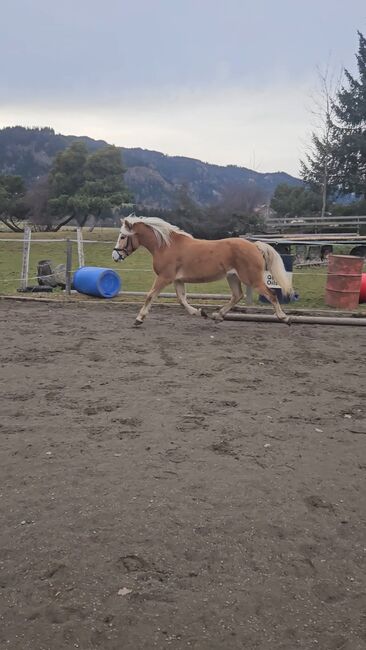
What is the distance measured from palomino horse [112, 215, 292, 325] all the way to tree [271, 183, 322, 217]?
22823 millimetres

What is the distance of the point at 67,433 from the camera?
11.0ft

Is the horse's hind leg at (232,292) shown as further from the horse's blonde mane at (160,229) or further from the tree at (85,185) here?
the tree at (85,185)

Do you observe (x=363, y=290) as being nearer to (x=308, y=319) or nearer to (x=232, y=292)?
(x=308, y=319)

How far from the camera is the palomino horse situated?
7.12 metres

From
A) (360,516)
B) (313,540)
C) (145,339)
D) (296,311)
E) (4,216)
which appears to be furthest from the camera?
(4,216)

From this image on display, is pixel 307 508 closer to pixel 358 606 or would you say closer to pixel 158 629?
pixel 358 606

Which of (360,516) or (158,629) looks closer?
(158,629)

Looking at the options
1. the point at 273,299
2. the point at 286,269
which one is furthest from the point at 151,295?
the point at 286,269

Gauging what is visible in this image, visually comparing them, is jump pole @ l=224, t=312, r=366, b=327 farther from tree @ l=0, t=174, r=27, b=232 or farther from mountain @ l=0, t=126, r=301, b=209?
mountain @ l=0, t=126, r=301, b=209

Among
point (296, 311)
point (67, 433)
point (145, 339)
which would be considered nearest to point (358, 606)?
point (67, 433)

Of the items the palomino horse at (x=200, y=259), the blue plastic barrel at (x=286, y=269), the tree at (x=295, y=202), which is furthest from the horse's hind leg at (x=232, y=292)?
the tree at (x=295, y=202)

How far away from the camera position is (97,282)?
30.7 ft

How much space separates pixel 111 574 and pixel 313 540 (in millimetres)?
902

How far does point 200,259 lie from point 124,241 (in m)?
1.19
